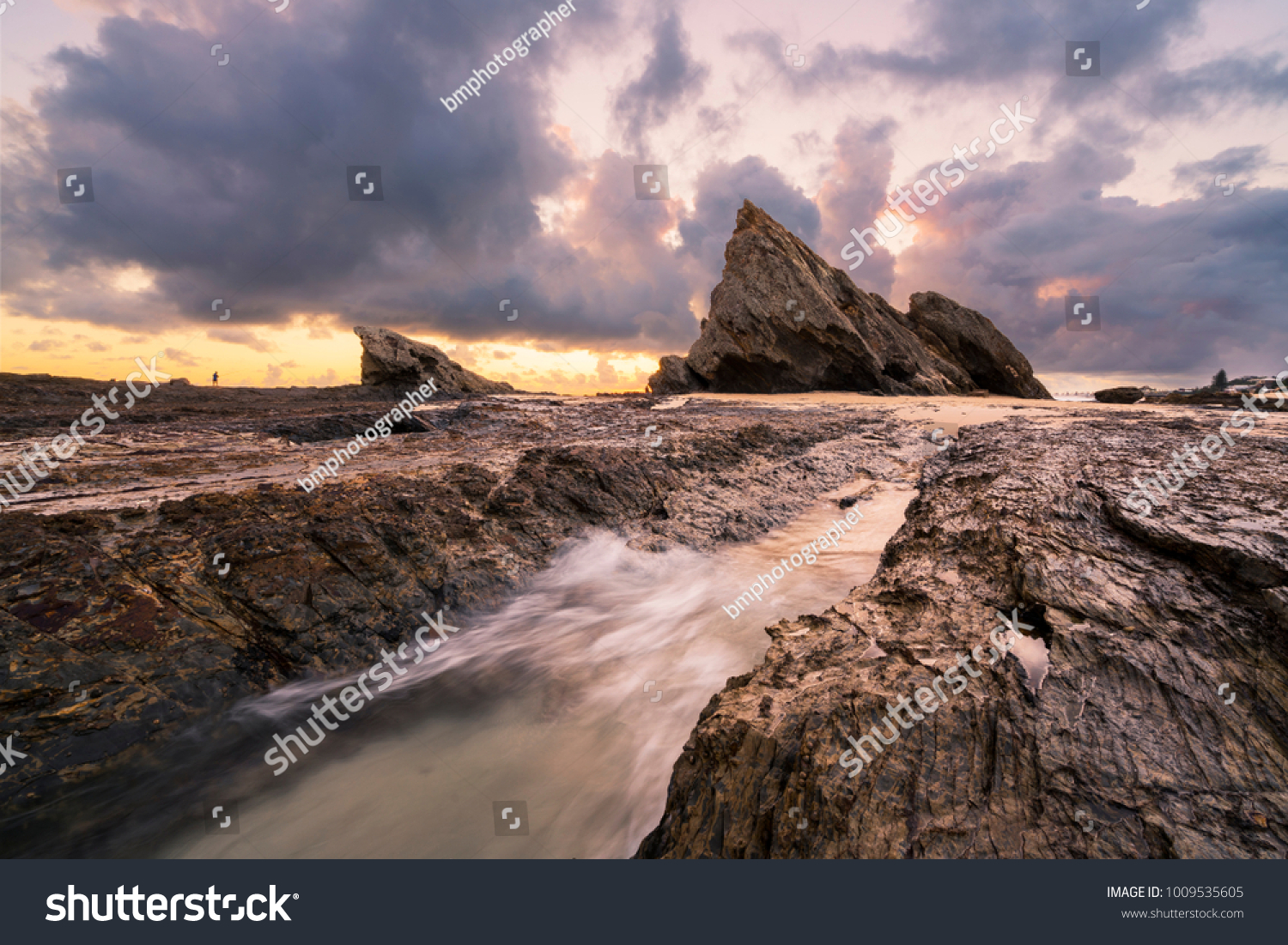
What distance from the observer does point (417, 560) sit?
430 cm

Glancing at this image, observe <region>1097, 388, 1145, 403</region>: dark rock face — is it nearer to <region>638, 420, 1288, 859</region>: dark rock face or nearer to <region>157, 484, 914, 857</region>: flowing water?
<region>157, 484, 914, 857</region>: flowing water

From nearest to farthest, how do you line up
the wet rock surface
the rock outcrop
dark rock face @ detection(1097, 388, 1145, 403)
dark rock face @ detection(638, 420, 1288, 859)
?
dark rock face @ detection(638, 420, 1288, 859)
the wet rock surface
the rock outcrop
dark rock face @ detection(1097, 388, 1145, 403)

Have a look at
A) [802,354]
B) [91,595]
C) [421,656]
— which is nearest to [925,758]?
[421,656]

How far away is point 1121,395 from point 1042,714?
106 feet

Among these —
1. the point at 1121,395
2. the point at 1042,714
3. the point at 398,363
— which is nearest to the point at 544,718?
the point at 1042,714

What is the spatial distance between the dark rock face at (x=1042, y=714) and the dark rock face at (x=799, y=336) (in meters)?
21.9

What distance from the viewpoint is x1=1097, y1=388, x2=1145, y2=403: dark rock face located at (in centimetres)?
2475

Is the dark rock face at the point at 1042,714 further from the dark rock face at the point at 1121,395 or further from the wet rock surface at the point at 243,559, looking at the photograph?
the dark rock face at the point at 1121,395

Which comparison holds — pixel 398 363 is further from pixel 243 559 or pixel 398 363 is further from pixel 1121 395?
pixel 1121 395

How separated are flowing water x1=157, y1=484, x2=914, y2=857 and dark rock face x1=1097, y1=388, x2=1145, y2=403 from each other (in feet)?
94.5

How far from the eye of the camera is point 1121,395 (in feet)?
83.3

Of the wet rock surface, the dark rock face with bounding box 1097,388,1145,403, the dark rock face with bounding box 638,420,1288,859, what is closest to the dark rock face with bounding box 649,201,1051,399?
the dark rock face with bounding box 1097,388,1145,403

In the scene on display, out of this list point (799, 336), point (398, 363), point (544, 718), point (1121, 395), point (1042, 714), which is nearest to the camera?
point (1042, 714)

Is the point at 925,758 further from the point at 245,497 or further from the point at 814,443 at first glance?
the point at 814,443
